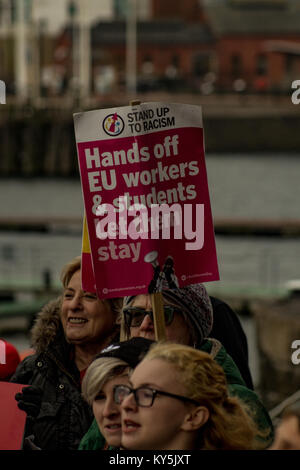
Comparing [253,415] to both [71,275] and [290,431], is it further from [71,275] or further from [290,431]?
[71,275]

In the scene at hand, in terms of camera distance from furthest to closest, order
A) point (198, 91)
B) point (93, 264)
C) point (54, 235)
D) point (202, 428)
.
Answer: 1. point (198, 91)
2. point (54, 235)
3. point (93, 264)
4. point (202, 428)

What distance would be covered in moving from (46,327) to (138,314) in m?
0.53

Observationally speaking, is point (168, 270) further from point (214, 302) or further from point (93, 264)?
point (214, 302)

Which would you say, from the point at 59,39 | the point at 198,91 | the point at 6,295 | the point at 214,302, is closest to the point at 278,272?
the point at 6,295

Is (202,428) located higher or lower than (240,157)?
lower

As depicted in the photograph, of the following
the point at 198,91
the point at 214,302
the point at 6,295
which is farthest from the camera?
the point at 198,91

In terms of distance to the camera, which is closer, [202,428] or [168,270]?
[202,428]

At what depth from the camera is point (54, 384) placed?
4074mm

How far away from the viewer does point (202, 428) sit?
3.05 meters

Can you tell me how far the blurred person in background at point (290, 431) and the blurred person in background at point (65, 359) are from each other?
4.34ft

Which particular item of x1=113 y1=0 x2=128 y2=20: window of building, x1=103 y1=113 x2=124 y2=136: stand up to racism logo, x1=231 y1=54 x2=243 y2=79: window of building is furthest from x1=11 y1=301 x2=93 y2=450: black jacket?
x1=113 y1=0 x2=128 y2=20: window of building

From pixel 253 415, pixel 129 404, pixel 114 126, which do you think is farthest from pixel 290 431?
pixel 114 126

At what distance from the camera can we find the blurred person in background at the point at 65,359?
3965 mm
